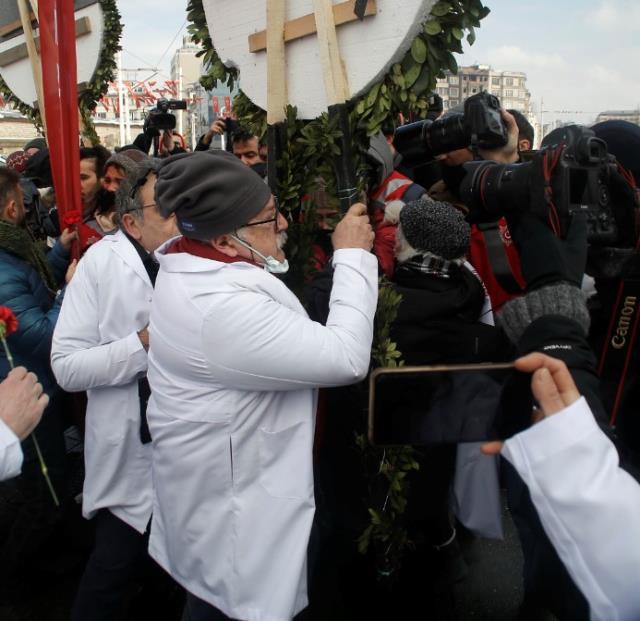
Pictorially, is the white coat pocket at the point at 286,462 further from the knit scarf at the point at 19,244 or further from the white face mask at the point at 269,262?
the knit scarf at the point at 19,244

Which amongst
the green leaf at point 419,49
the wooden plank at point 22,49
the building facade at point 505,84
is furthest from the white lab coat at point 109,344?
the building facade at point 505,84

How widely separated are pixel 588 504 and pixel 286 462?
2.94 feet

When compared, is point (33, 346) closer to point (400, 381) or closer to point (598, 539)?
point (400, 381)

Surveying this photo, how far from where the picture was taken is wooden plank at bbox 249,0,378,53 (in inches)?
73.4

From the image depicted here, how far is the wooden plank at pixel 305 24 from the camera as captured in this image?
1863 mm

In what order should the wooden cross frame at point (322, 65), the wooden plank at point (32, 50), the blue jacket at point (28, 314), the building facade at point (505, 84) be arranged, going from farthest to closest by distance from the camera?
the building facade at point (505, 84) → the wooden plank at point (32, 50) → the blue jacket at point (28, 314) → the wooden cross frame at point (322, 65)

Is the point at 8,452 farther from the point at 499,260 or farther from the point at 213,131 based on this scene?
the point at 213,131

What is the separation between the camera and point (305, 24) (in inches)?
79.4

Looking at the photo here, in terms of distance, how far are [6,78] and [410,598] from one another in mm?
3437

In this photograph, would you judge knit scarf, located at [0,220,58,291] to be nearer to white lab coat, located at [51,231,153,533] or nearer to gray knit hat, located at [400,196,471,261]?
white lab coat, located at [51,231,153,533]

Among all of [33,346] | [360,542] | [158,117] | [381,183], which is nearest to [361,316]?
[360,542]

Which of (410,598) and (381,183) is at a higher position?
(381,183)

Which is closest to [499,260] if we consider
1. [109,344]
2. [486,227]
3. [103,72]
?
[486,227]

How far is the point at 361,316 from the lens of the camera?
171 centimetres
